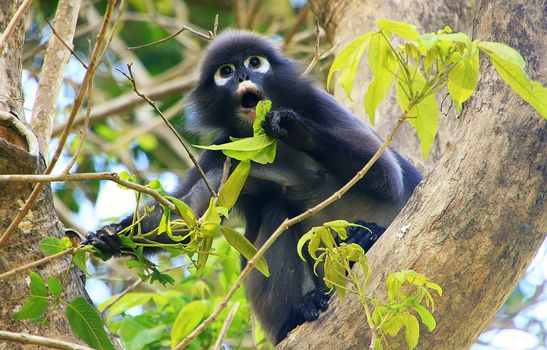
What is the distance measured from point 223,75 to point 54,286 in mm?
2143

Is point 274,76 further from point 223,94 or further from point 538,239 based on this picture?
point 538,239

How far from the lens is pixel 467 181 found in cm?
264

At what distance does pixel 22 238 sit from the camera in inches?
101

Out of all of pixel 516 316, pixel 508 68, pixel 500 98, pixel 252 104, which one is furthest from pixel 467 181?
pixel 516 316

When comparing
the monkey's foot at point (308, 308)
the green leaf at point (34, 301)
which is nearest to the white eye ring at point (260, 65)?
the monkey's foot at point (308, 308)

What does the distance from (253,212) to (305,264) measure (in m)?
0.57

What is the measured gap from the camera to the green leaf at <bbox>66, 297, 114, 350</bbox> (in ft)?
8.02

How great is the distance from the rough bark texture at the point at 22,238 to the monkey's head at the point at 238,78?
5.28 feet

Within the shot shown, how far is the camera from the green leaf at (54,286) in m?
2.41

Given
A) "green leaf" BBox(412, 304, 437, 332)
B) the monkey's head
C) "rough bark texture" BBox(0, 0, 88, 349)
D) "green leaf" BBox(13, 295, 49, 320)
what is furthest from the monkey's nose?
"green leaf" BBox(412, 304, 437, 332)

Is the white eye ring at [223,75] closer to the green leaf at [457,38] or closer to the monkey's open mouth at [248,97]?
the monkey's open mouth at [248,97]

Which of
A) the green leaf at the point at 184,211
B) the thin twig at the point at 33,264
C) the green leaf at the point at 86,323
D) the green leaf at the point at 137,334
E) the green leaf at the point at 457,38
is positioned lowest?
the green leaf at the point at 137,334

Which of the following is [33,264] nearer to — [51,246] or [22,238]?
[51,246]

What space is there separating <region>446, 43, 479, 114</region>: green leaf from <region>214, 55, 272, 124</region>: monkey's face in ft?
6.70
